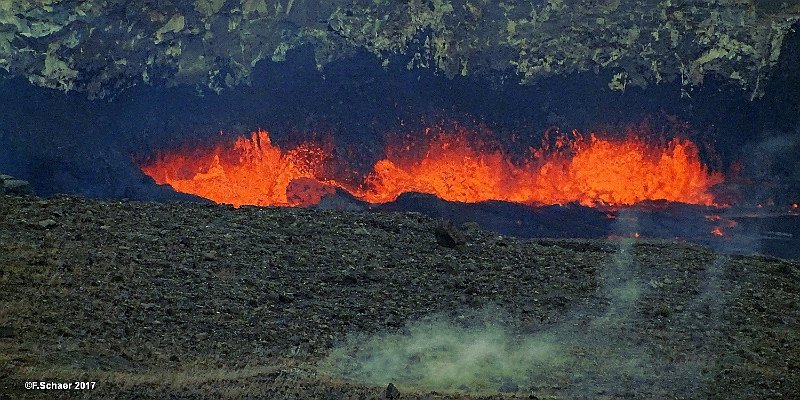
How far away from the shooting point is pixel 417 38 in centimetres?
1608

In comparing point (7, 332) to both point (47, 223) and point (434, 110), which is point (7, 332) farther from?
point (434, 110)

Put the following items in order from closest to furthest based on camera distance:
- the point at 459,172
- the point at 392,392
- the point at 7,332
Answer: the point at 392,392, the point at 7,332, the point at 459,172

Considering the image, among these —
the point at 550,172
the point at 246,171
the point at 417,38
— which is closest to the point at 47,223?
the point at 246,171

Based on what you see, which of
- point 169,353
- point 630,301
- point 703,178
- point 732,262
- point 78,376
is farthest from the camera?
point 703,178

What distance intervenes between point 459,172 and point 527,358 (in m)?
8.02

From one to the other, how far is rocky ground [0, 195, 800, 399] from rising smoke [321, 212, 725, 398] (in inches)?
1.4

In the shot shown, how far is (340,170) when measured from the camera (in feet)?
52.2

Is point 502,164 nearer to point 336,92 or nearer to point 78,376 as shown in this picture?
point 336,92

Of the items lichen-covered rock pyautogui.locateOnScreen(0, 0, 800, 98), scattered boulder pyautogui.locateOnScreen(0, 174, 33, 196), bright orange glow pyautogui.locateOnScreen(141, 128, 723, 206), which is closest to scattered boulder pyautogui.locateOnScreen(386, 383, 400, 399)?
scattered boulder pyautogui.locateOnScreen(0, 174, 33, 196)

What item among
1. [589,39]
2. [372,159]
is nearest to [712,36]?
[589,39]

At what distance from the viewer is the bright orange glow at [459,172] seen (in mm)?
15555

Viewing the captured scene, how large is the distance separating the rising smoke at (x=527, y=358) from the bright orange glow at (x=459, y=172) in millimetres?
6324

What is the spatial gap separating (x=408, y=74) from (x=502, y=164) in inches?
80.9

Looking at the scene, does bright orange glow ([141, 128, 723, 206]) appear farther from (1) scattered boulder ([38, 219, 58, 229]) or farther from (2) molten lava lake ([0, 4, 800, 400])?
(1) scattered boulder ([38, 219, 58, 229])
